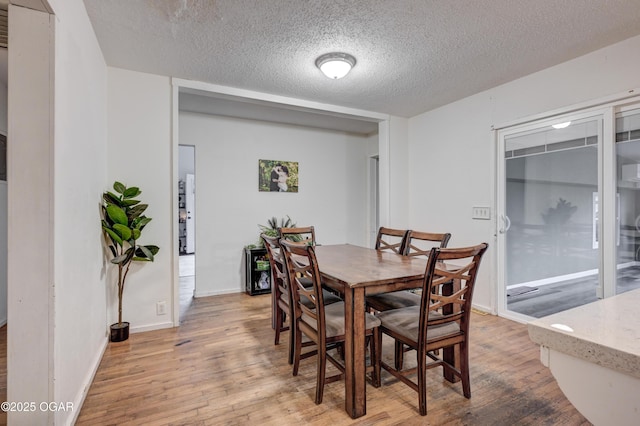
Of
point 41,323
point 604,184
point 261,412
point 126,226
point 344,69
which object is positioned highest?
point 344,69

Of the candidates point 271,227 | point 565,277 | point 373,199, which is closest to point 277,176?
point 271,227

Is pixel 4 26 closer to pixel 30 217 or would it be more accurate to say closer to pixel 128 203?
A: pixel 30 217

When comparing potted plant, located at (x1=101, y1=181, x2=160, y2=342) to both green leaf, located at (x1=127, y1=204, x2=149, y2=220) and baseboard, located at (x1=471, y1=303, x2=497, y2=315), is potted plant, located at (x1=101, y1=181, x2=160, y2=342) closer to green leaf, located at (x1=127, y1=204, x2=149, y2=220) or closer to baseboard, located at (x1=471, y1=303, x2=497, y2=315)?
green leaf, located at (x1=127, y1=204, x2=149, y2=220)

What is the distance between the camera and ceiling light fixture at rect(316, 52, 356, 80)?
2.58 meters

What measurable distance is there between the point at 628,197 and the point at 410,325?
7.03 feet

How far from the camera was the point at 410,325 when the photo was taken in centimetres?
183

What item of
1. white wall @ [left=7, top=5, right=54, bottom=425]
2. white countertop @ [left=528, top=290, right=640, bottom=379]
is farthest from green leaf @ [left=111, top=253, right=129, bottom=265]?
white countertop @ [left=528, top=290, right=640, bottom=379]

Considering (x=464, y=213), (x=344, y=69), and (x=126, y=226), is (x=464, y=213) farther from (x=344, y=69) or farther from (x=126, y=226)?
(x=126, y=226)

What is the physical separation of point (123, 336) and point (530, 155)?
13.7ft

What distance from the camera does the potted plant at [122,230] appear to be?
8.15ft

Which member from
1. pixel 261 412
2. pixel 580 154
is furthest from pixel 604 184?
pixel 261 412

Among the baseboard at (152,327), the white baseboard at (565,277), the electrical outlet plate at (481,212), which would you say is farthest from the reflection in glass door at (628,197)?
the baseboard at (152,327)

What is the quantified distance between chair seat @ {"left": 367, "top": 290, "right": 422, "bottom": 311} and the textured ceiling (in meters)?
1.94

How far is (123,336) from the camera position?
106 inches
